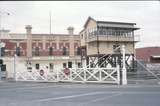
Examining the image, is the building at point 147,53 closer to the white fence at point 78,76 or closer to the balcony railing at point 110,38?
the balcony railing at point 110,38

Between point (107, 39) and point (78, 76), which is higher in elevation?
point (107, 39)

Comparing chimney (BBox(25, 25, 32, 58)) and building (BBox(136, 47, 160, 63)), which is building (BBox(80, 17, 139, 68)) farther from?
building (BBox(136, 47, 160, 63))

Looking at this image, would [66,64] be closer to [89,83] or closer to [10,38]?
[10,38]

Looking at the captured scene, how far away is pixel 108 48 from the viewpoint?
47.3 meters

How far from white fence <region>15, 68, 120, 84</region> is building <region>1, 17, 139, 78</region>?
935cm

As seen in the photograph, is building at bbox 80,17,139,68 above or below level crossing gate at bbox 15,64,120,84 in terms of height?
above

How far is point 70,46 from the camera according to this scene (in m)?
67.4

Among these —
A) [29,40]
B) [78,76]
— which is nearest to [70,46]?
[29,40]

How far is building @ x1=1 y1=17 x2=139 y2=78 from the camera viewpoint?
47.0m

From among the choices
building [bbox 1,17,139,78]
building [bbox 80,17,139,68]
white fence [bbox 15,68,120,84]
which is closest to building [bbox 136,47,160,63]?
building [bbox 1,17,139,78]

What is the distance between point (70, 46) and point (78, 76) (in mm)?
35625

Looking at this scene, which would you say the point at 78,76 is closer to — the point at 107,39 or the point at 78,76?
the point at 78,76

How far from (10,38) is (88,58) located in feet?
61.8

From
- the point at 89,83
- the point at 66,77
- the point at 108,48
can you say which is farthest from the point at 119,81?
the point at 108,48
